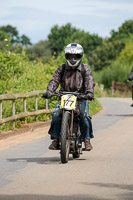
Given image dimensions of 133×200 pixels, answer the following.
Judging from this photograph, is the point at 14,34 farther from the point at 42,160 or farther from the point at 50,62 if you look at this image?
the point at 42,160

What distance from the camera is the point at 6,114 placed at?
727 inches

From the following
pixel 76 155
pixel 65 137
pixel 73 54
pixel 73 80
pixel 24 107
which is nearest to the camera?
pixel 65 137

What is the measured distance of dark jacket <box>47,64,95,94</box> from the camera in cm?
1003

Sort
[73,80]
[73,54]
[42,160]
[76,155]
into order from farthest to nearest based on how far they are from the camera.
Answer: [76,155]
[42,160]
[73,80]
[73,54]

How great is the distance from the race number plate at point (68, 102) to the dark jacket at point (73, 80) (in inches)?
18.1

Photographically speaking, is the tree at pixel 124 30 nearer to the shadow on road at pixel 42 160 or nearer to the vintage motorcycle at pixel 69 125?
the shadow on road at pixel 42 160

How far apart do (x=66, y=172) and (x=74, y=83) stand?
6.42 feet

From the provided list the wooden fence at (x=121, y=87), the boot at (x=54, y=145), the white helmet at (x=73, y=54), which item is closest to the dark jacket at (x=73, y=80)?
the white helmet at (x=73, y=54)

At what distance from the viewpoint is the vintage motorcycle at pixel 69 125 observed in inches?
368

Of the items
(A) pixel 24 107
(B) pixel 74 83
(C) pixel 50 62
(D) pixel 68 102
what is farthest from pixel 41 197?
(C) pixel 50 62

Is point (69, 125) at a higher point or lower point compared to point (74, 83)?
lower

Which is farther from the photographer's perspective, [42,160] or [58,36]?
[58,36]

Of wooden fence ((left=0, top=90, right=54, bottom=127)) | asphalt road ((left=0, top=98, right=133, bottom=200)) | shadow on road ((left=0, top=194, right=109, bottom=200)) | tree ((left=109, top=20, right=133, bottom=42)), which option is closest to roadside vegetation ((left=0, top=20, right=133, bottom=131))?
tree ((left=109, top=20, right=133, bottom=42))

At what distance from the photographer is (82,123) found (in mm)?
10023
